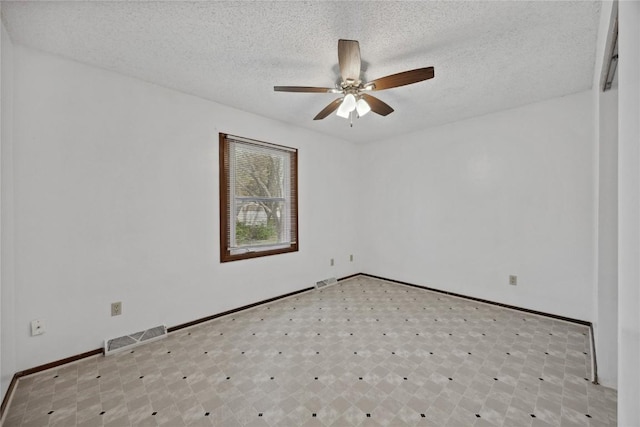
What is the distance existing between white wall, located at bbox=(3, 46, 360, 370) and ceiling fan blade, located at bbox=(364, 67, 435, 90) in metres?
1.88

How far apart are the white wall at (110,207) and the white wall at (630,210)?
10.2 ft

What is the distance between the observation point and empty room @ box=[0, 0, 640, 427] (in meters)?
1.71

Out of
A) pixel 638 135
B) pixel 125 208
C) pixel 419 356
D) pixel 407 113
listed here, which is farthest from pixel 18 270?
pixel 407 113

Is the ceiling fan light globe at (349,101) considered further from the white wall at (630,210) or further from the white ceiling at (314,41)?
the white wall at (630,210)

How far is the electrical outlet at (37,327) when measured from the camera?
2072 millimetres

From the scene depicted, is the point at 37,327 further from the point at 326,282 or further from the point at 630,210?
the point at 630,210

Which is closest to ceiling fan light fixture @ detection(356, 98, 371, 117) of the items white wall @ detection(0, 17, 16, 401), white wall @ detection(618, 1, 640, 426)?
white wall @ detection(618, 1, 640, 426)

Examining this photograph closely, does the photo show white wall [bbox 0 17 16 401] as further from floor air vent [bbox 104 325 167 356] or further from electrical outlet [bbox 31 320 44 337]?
floor air vent [bbox 104 325 167 356]

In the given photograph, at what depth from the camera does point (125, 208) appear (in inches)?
98.4

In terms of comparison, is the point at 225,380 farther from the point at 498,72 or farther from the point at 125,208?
the point at 498,72

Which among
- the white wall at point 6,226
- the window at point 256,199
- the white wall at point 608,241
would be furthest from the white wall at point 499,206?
the white wall at point 6,226

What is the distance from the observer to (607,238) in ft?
6.31

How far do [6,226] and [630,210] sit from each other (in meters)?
3.27

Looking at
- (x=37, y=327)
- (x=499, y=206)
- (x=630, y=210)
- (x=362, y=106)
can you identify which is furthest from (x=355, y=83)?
(x=37, y=327)
